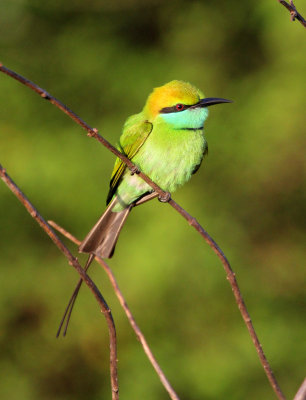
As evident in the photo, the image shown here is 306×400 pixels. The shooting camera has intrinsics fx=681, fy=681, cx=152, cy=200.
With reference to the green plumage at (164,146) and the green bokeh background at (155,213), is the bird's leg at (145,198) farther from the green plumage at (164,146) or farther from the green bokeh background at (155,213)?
the green bokeh background at (155,213)

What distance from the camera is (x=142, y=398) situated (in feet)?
12.9

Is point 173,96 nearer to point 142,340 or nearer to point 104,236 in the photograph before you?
point 104,236

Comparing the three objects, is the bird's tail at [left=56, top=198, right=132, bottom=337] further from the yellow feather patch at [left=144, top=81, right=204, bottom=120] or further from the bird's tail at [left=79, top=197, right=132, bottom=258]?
the yellow feather patch at [left=144, top=81, right=204, bottom=120]

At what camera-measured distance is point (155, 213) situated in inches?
164

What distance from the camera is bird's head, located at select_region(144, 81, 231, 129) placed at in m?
2.35

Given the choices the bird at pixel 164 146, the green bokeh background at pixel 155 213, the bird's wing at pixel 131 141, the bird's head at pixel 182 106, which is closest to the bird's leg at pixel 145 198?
the bird at pixel 164 146

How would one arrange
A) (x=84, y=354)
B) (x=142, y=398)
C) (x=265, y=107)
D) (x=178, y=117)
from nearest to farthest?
(x=178, y=117)
(x=142, y=398)
(x=84, y=354)
(x=265, y=107)

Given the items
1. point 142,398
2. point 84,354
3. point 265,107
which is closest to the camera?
point 142,398

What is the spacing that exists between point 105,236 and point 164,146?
14.8 inches

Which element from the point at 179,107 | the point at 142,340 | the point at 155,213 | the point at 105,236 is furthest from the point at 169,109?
the point at 155,213

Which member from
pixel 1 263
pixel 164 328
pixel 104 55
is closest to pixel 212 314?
pixel 164 328

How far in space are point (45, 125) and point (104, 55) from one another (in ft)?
2.13

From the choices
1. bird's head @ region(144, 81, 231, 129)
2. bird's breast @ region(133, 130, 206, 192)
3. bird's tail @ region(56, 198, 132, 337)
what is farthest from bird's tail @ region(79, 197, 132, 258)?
bird's head @ region(144, 81, 231, 129)

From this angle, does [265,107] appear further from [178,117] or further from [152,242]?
[178,117]
